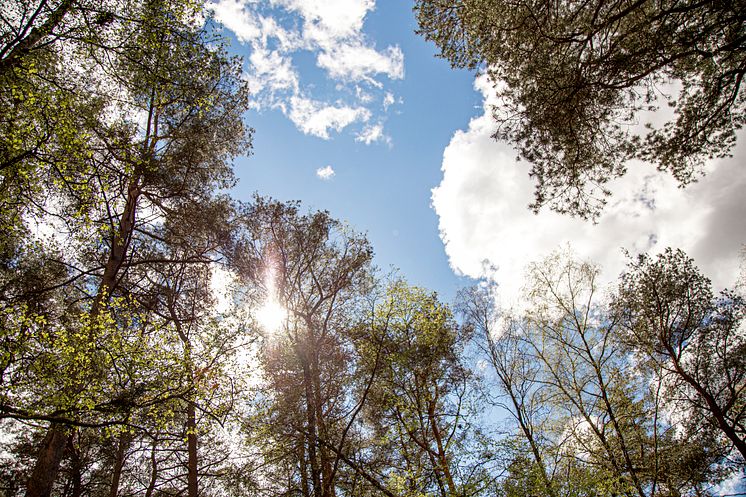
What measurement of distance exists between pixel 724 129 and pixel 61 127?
42.1ft

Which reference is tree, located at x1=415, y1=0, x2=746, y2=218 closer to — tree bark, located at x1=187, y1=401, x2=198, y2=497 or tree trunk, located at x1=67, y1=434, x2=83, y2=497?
tree bark, located at x1=187, y1=401, x2=198, y2=497

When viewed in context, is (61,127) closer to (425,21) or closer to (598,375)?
(425,21)

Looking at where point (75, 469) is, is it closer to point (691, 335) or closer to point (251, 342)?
point (251, 342)

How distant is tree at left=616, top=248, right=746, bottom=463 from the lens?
13234 millimetres

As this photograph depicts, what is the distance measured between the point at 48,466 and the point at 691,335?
19.9 metres

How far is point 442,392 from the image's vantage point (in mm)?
11336

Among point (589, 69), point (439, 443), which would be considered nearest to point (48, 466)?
point (439, 443)

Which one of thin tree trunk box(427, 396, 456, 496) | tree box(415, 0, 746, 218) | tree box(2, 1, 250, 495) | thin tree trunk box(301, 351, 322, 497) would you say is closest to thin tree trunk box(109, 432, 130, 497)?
tree box(2, 1, 250, 495)

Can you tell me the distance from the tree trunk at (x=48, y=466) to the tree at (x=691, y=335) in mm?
17864

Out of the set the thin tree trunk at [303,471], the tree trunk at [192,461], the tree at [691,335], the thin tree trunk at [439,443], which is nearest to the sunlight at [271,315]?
the tree trunk at [192,461]

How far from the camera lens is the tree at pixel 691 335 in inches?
521

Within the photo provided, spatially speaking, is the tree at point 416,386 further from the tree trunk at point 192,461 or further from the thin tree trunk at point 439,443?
the tree trunk at point 192,461

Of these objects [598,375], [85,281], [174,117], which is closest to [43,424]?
[85,281]

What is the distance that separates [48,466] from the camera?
21.2ft
